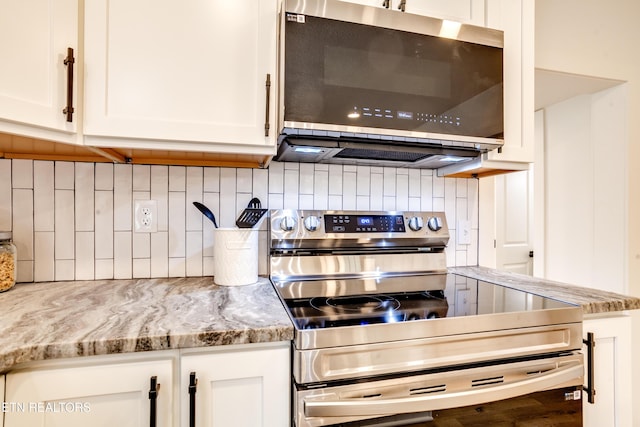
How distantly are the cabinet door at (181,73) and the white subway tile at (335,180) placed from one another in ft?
1.46

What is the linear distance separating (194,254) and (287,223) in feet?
1.34

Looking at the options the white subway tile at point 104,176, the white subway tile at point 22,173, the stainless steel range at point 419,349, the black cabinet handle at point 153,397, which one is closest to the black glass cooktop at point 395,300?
the stainless steel range at point 419,349

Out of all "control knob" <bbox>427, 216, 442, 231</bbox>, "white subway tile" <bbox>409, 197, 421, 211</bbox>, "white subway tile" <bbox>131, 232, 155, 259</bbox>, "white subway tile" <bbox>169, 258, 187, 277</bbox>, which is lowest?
"white subway tile" <bbox>169, 258, 187, 277</bbox>

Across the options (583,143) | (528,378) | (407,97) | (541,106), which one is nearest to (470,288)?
(528,378)

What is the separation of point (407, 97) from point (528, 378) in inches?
36.7

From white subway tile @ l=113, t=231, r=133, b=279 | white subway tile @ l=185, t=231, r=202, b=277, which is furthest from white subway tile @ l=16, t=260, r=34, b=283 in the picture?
white subway tile @ l=185, t=231, r=202, b=277

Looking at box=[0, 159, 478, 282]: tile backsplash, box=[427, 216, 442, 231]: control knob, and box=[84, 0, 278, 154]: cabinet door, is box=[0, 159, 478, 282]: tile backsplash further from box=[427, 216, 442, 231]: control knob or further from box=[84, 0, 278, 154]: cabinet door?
box=[84, 0, 278, 154]: cabinet door

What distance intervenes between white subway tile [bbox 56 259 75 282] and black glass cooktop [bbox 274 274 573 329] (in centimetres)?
77

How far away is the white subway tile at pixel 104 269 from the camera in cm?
123

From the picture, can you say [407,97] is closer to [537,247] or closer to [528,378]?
[528,378]

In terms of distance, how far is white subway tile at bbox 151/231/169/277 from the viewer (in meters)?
1.29

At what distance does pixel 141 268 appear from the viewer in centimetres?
128

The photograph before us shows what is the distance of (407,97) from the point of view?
1110 millimetres

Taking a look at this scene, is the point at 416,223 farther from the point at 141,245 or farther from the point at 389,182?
the point at 141,245
